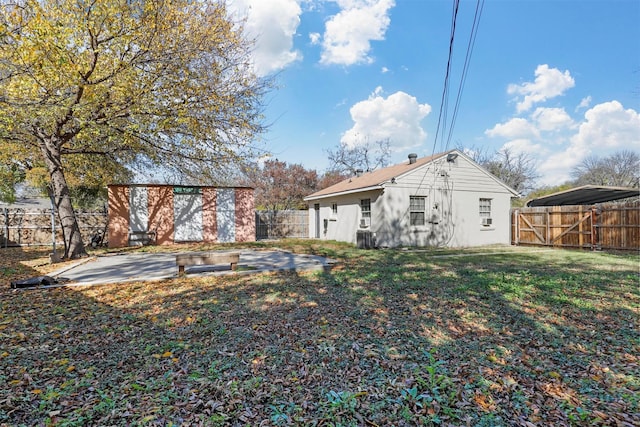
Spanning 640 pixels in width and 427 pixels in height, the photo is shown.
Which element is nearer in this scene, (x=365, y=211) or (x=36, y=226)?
(x=365, y=211)

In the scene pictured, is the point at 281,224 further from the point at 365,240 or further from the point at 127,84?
the point at 127,84

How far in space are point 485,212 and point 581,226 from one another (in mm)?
3609

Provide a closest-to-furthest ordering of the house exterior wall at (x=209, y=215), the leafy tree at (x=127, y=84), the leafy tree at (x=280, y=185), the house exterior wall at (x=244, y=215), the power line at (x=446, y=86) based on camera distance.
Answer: the power line at (x=446, y=86) < the leafy tree at (x=127, y=84) < the house exterior wall at (x=209, y=215) < the house exterior wall at (x=244, y=215) < the leafy tree at (x=280, y=185)

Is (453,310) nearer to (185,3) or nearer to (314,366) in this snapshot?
(314,366)

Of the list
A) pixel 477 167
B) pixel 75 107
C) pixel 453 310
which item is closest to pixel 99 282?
pixel 75 107

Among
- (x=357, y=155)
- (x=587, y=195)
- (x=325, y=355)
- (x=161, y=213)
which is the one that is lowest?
(x=325, y=355)

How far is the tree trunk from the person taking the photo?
9.79 meters

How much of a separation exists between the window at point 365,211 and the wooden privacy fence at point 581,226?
7.71 metres

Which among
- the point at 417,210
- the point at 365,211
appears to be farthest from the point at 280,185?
the point at 417,210

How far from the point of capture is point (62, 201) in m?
10.2

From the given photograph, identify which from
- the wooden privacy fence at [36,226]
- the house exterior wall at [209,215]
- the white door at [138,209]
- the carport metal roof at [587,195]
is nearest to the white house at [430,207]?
the carport metal roof at [587,195]

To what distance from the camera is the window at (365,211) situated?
1388cm

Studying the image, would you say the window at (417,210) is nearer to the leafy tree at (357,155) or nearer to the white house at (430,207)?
the white house at (430,207)

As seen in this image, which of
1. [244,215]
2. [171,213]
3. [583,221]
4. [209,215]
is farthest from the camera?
[244,215]
